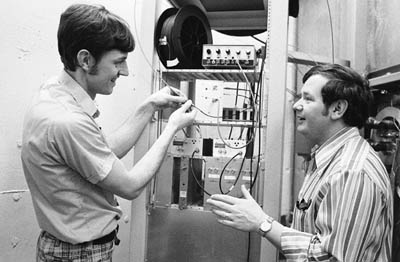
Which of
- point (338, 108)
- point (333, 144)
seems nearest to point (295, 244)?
point (333, 144)

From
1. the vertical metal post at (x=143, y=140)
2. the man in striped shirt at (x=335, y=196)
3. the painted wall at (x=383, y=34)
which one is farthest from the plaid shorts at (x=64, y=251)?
the painted wall at (x=383, y=34)

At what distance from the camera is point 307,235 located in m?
1.13

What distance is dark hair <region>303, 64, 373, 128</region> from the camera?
1.28 metres

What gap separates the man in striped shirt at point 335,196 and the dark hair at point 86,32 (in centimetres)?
64

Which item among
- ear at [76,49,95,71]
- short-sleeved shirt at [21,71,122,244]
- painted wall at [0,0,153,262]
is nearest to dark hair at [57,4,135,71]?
ear at [76,49,95,71]

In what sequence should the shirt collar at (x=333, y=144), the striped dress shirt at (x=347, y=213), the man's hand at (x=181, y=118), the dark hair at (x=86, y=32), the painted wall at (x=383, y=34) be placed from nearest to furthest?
the striped dress shirt at (x=347, y=213) → the dark hair at (x=86, y=32) → the shirt collar at (x=333, y=144) → the man's hand at (x=181, y=118) → the painted wall at (x=383, y=34)

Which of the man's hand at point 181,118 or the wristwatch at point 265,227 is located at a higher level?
the man's hand at point 181,118

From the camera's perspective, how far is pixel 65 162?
1111 mm

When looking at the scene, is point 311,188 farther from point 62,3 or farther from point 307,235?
point 62,3

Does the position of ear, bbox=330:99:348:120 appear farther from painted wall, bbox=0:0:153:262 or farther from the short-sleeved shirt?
painted wall, bbox=0:0:153:262

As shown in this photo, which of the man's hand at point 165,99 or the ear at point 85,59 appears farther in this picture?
the man's hand at point 165,99

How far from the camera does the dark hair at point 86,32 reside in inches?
44.4

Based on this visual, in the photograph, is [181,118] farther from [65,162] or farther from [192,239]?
[192,239]

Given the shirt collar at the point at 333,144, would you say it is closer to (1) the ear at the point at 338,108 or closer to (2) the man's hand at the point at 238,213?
(1) the ear at the point at 338,108
